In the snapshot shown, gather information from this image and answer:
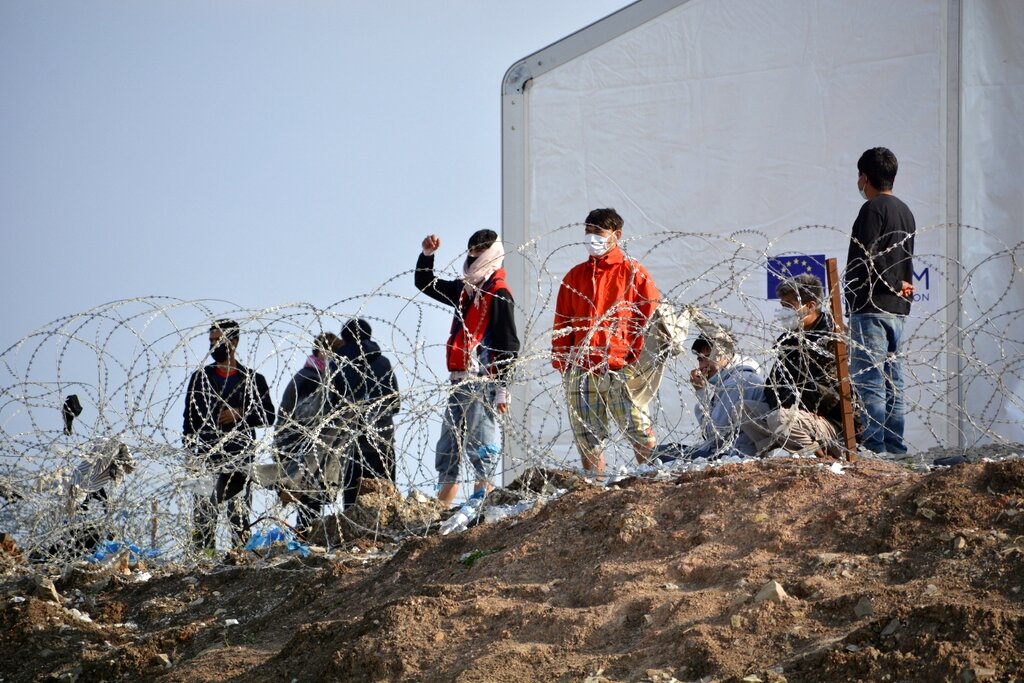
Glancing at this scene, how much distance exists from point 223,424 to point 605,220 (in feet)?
9.06

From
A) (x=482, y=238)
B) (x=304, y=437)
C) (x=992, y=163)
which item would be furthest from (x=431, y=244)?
(x=992, y=163)

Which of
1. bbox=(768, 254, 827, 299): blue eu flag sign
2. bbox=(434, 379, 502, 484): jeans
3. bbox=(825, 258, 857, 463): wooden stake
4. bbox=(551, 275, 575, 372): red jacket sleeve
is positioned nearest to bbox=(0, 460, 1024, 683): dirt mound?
bbox=(825, 258, 857, 463): wooden stake

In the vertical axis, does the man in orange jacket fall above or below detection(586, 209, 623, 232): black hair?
below

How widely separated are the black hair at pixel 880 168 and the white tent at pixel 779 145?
0.83 meters

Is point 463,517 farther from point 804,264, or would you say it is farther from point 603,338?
point 804,264

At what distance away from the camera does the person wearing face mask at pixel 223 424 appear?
6102 mm

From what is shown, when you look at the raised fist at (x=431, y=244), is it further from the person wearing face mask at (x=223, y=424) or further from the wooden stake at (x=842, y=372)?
the wooden stake at (x=842, y=372)

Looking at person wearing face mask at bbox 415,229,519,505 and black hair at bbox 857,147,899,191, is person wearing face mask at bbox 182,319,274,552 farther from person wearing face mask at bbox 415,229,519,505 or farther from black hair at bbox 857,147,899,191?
black hair at bbox 857,147,899,191

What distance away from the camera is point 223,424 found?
7.87 m

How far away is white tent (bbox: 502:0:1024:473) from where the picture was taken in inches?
297

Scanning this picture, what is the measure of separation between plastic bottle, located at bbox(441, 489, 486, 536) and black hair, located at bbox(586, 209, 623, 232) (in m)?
1.53

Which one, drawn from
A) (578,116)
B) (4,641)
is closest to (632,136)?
(578,116)

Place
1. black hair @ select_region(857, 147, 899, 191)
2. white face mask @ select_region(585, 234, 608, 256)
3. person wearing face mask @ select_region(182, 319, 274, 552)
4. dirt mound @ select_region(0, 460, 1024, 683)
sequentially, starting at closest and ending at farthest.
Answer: dirt mound @ select_region(0, 460, 1024, 683) → person wearing face mask @ select_region(182, 319, 274, 552) → black hair @ select_region(857, 147, 899, 191) → white face mask @ select_region(585, 234, 608, 256)

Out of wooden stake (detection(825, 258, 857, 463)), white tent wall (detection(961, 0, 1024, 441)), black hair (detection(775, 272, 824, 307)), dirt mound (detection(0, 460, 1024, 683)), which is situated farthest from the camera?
white tent wall (detection(961, 0, 1024, 441))
